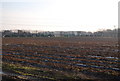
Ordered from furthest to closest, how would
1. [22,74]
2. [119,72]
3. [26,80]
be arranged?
1. [119,72]
2. [22,74]
3. [26,80]

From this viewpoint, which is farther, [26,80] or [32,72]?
[32,72]

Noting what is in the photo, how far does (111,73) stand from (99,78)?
4.37 feet

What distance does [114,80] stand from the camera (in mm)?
7754

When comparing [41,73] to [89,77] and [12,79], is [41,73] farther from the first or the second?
[89,77]

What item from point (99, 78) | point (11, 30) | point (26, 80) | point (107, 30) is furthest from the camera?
point (107, 30)

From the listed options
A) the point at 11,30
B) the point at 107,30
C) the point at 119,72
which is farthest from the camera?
the point at 107,30

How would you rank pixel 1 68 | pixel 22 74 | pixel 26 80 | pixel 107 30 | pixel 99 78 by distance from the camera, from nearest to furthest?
pixel 26 80, pixel 99 78, pixel 22 74, pixel 1 68, pixel 107 30

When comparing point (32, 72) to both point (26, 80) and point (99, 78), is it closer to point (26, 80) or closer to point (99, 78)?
point (26, 80)

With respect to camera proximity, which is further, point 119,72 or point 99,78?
point 119,72

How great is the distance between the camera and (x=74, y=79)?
767cm

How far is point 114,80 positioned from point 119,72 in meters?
1.63

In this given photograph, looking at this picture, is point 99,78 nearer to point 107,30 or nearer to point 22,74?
point 22,74

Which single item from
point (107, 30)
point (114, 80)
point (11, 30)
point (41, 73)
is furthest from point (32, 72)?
point (107, 30)

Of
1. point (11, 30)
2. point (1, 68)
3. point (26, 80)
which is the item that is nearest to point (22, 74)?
point (26, 80)
